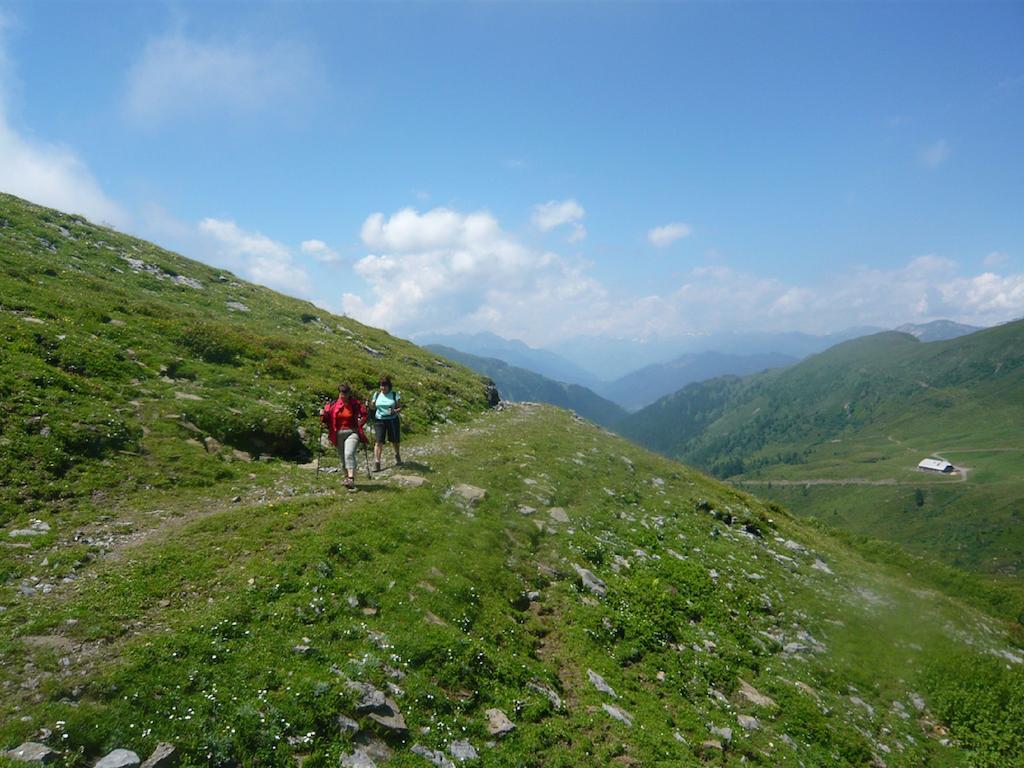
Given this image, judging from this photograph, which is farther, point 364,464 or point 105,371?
point 364,464

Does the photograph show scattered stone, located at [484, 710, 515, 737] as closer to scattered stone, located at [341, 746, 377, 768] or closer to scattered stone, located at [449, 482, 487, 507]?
scattered stone, located at [341, 746, 377, 768]

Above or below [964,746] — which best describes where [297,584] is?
above

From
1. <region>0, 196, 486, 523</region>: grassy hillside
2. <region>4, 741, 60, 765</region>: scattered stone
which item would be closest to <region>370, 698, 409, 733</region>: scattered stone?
<region>4, 741, 60, 765</region>: scattered stone

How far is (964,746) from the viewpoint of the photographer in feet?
53.2

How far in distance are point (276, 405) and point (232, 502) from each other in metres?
9.64

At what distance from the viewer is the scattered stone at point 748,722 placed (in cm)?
1398

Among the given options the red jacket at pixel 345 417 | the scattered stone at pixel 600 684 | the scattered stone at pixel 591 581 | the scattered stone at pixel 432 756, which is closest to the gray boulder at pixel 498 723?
the scattered stone at pixel 432 756

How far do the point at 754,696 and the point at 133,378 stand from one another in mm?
28290

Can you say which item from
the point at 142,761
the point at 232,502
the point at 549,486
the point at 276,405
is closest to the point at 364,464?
the point at 276,405

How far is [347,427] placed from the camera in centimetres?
2002

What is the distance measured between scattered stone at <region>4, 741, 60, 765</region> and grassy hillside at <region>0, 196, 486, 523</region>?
9.07 metres

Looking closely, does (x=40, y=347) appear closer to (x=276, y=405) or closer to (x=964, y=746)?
(x=276, y=405)

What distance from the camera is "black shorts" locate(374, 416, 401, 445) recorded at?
22719 millimetres

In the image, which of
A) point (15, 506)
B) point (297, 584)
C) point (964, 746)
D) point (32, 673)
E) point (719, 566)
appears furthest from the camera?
point (719, 566)
